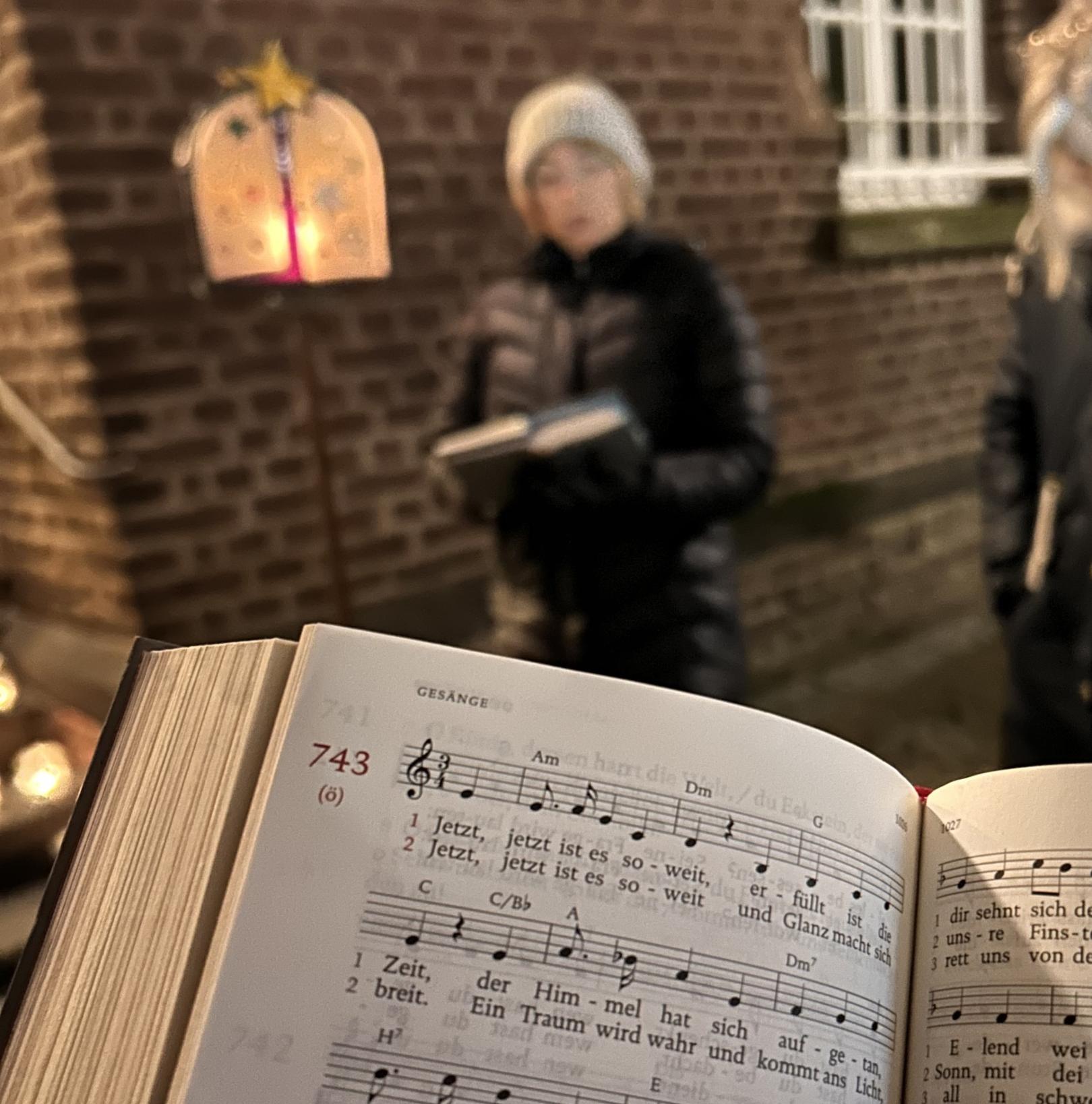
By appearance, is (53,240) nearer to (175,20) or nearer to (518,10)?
(175,20)

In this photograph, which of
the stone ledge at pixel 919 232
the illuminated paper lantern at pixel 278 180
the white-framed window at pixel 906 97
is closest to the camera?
the illuminated paper lantern at pixel 278 180

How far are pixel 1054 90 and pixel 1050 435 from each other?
0.45m

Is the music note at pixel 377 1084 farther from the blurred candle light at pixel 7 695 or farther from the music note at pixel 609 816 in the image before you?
the blurred candle light at pixel 7 695

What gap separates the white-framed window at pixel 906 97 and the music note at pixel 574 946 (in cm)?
317

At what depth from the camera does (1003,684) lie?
9.91ft

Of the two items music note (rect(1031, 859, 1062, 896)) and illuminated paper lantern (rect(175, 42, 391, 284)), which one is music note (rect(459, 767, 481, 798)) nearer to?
music note (rect(1031, 859, 1062, 896))

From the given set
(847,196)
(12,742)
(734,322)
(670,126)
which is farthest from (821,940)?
(847,196)

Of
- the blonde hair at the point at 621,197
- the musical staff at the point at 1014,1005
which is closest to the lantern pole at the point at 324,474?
the blonde hair at the point at 621,197

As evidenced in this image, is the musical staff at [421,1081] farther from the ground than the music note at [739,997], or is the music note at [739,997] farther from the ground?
the music note at [739,997]

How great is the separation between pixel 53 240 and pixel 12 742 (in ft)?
3.02

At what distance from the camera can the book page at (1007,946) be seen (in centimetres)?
52

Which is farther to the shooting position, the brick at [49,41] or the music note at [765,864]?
the brick at [49,41]

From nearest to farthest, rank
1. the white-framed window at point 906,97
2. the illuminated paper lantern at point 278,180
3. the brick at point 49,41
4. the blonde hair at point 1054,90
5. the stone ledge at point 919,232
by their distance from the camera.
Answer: the blonde hair at point 1054,90 < the illuminated paper lantern at point 278,180 < the brick at point 49,41 < the stone ledge at point 919,232 < the white-framed window at point 906,97

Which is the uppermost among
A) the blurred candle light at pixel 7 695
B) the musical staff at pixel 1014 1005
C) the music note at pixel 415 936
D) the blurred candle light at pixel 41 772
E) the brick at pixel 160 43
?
the brick at pixel 160 43
